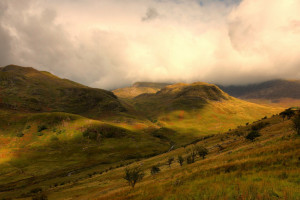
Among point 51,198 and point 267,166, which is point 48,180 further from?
point 267,166

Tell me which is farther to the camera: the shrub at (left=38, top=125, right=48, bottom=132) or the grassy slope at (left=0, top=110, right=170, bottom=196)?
the shrub at (left=38, top=125, right=48, bottom=132)

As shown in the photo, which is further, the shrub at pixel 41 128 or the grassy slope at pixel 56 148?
the shrub at pixel 41 128

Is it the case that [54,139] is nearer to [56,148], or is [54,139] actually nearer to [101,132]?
[56,148]

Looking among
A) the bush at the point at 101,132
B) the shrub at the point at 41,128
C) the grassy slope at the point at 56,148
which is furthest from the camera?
the bush at the point at 101,132

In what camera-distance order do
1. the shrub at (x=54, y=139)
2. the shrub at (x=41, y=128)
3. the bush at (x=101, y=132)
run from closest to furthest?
the shrub at (x=54, y=139)
the shrub at (x=41, y=128)
the bush at (x=101, y=132)

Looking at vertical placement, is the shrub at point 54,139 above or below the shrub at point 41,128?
below

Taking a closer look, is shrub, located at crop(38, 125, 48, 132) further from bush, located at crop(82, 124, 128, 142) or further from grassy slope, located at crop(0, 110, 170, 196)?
bush, located at crop(82, 124, 128, 142)

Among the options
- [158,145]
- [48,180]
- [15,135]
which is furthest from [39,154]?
[158,145]

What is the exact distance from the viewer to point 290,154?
50.7 feet

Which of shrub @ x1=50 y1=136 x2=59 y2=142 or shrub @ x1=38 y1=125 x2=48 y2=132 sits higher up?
shrub @ x1=38 y1=125 x2=48 y2=132

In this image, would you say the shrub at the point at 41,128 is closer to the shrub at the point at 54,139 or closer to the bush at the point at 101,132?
the shrub at the point at 54,139

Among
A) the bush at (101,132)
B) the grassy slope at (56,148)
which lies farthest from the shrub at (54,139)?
the bush at (101,132)

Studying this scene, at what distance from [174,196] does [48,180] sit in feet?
290

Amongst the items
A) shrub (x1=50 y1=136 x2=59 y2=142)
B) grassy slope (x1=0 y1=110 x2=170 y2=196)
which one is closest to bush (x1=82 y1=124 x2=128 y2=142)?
grassy slope (x1=0 y1=110 x2=170 y2=196)
